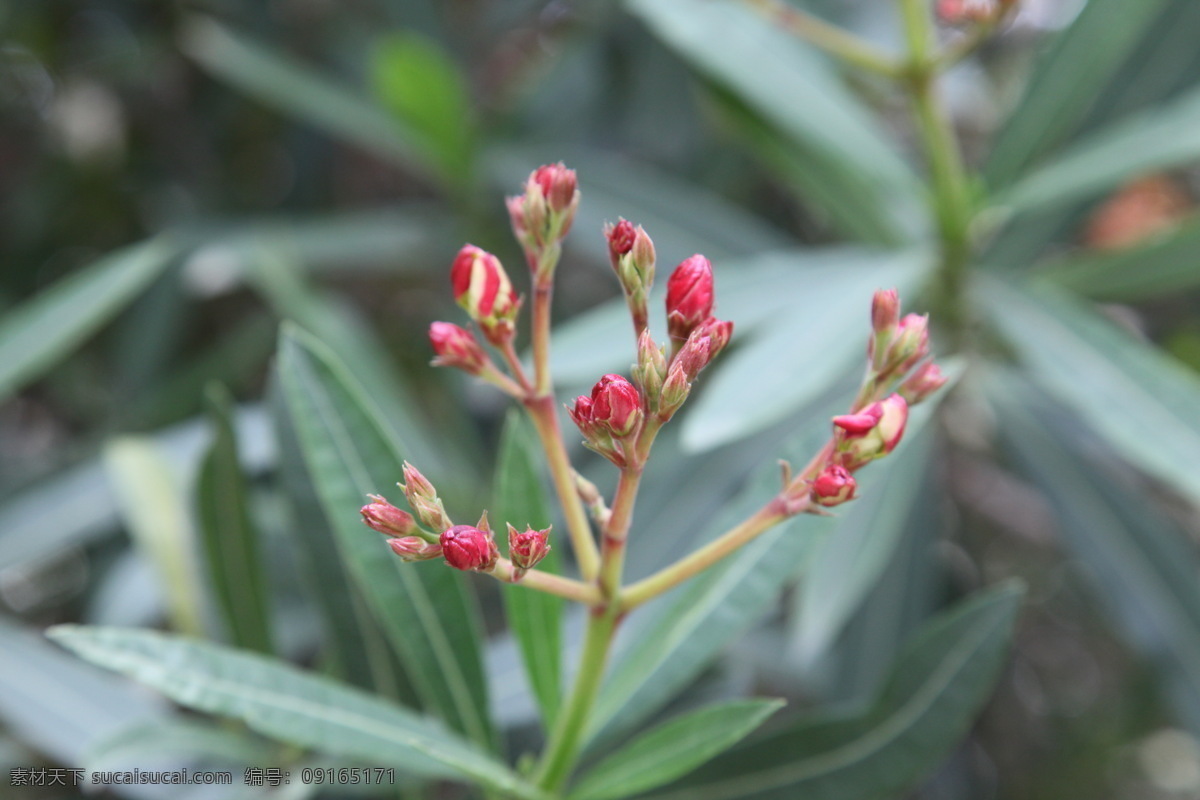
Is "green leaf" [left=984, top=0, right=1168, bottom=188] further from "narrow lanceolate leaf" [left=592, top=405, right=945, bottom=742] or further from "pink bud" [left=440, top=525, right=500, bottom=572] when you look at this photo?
"pink bud" [left=440, top=525, right=500, bottom=572]

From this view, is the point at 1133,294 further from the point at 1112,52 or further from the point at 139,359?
the point at 139,359

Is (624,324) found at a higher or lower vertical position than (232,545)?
higher

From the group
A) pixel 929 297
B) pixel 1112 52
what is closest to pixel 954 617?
pixel 929 297

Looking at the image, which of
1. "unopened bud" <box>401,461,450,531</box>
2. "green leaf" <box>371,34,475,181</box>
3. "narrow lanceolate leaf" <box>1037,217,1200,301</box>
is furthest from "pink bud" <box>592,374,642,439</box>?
"green leaf" <box>371,34,475,181</box>

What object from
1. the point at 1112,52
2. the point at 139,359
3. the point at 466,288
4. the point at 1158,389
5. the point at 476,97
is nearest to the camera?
the point at 466,288

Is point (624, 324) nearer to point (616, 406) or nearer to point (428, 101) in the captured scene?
point (616, 406)

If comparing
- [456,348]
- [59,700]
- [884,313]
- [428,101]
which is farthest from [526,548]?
[428,101]
